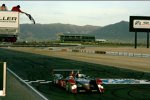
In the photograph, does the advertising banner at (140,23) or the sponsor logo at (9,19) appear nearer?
the sponsor logo at (9,19)

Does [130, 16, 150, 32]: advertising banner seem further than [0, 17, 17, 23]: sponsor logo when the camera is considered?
Yes

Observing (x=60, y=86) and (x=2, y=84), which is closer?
(x=2, y=84)

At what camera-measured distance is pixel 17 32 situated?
21312 millimetres

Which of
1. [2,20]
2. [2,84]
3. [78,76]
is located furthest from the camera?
[78,76]

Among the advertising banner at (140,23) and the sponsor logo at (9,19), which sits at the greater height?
the advertising banner at (140,23)

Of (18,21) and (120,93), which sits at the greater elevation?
(18,21)

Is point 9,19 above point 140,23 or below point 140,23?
below

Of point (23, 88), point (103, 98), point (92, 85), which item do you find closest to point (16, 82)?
point (23, 88)

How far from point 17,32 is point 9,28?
60 centimetres

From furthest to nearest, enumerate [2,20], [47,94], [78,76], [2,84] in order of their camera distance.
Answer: [78,76]
[47,94]
[2,20]
[2,84]

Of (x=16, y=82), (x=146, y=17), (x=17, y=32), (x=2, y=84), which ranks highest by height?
(x=146, y=17)

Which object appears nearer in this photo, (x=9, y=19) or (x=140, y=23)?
(x=9, y=19)

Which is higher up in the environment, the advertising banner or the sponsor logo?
the advertising banner

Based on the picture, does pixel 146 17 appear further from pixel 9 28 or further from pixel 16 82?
pixel 9 28
